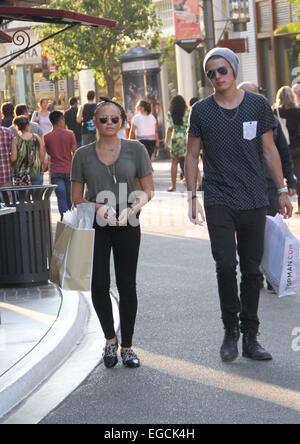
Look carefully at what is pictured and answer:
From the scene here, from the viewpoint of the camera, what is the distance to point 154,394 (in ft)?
24.0

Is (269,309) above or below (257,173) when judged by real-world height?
below

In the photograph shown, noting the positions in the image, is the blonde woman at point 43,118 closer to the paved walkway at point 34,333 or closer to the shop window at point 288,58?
the shop window at point 288,58

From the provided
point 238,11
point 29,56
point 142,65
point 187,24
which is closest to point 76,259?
point 238,11

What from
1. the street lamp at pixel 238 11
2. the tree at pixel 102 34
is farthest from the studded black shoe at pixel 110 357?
the tree at pixel 102 34

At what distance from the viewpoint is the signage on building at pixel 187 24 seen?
27422 mm

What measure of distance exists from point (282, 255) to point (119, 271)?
1.19 m

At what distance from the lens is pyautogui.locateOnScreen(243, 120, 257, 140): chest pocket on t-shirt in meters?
7.88

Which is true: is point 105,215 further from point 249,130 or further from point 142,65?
point 142,65

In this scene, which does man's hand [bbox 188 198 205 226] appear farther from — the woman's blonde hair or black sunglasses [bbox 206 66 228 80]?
the woman's blonde hair

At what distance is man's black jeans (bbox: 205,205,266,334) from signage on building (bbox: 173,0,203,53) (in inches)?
772

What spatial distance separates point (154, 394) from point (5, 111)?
16.1m

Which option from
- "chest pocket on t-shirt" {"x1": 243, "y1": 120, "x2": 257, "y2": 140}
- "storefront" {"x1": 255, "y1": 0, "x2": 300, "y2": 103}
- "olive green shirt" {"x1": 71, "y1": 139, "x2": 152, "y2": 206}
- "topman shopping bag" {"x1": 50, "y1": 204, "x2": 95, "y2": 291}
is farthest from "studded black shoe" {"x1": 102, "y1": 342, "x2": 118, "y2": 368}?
"storefront" {"x1": 255, "y1": 0, "x2": 300, "y2": 103}
